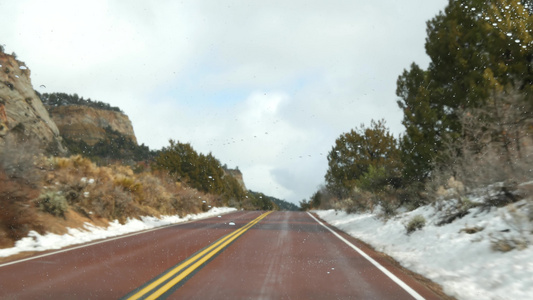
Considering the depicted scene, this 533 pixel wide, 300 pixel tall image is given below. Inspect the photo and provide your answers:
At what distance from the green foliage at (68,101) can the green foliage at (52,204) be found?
7719 cm

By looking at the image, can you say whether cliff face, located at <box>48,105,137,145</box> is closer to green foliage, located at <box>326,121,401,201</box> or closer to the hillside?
the hillside

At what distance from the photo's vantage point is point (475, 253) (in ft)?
26.0

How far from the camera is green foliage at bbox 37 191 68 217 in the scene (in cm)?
1354

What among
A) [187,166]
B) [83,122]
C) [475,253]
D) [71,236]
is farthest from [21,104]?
[83,122]

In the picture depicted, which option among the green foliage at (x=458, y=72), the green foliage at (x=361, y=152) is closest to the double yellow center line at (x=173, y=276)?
the green foliage at (x=458, y=72)

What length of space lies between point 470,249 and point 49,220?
1202cm

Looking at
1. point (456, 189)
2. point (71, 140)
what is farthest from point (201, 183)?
point (456, 189)

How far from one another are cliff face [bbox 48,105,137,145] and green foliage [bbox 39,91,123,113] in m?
2.05

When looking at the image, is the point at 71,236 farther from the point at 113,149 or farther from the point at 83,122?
the point at 83,122

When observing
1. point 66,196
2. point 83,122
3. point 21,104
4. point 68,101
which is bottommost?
point 66,196

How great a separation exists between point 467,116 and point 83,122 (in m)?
84.4

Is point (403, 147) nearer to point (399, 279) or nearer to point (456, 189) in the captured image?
point (456, 189)

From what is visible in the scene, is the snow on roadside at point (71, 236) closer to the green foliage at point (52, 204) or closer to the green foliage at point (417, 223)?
the green foliage at point (52, 204)

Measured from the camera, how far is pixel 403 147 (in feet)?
62.5
